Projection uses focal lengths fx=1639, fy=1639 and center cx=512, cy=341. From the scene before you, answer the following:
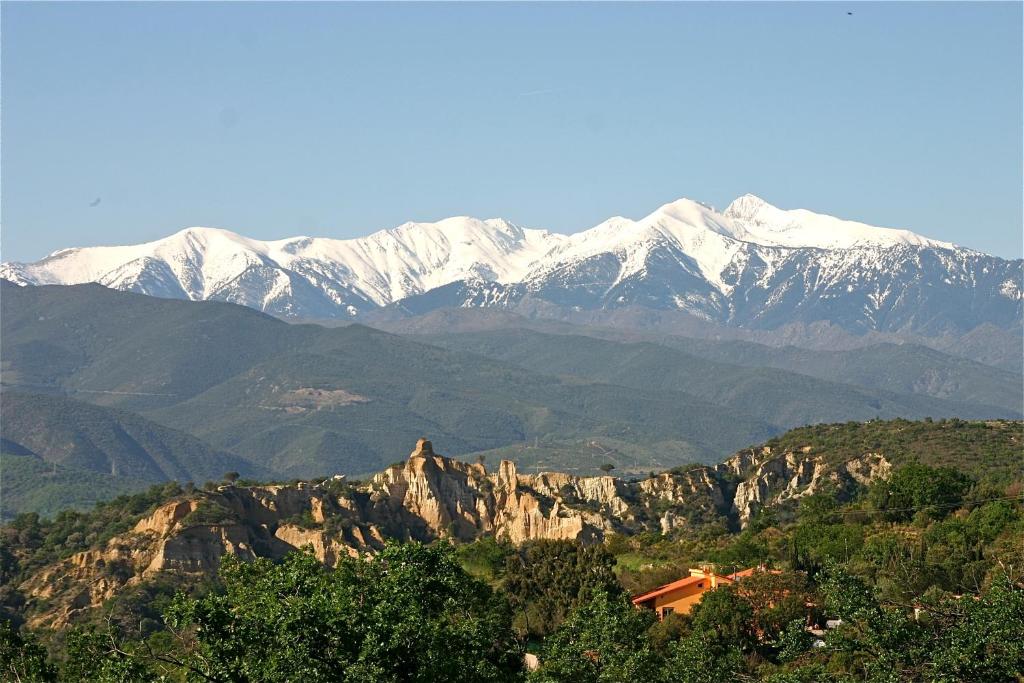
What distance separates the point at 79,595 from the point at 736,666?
5766 cm

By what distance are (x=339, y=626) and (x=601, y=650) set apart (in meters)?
12.2

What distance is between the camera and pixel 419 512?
125750mm

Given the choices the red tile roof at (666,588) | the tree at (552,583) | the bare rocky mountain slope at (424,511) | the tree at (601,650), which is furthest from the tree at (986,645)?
the bare rocky mountain slope at (424,511)

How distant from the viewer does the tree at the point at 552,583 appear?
7150 centimetres

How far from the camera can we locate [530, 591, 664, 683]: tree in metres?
52.6

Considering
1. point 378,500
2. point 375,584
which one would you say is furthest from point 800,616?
point 378,500

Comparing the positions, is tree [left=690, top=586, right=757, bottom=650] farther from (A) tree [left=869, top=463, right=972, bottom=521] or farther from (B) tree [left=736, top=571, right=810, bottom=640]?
(A) tree [left=869, top=463, right=972, bottom=521]

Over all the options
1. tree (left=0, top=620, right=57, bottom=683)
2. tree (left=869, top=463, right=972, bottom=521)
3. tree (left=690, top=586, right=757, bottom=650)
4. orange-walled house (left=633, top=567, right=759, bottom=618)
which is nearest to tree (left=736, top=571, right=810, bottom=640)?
tree (left=690, top=586, right=757, bottom=650)

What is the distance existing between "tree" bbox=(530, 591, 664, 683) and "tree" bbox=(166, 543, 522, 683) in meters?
1.84

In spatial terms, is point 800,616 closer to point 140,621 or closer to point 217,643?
point 217,643

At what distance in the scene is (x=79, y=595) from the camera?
340 ft

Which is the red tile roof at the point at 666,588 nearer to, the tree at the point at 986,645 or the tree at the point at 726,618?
the tree at the point at 726,618

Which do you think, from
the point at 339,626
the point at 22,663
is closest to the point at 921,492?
the point at 339,626

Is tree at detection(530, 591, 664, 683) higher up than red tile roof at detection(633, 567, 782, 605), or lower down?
higher up
